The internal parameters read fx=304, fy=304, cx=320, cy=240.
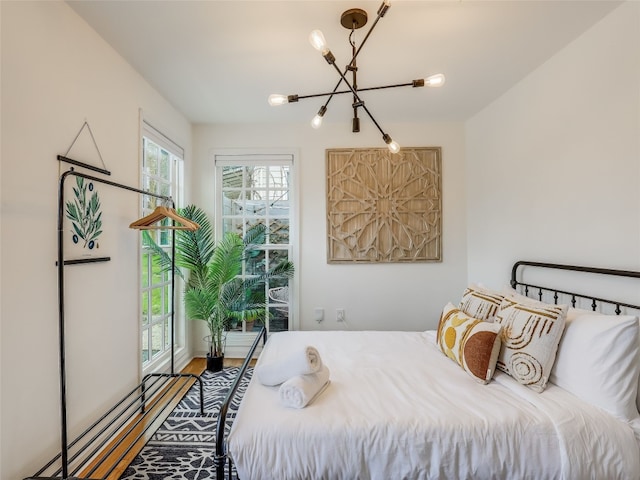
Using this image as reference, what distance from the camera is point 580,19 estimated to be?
5.83 feet

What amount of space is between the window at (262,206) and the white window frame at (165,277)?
1.43ft

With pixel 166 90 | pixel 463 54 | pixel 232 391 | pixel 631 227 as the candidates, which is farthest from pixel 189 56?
pixel 631 227

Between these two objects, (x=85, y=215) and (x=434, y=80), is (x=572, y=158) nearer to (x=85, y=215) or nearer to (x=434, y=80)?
(x=434, y=80)

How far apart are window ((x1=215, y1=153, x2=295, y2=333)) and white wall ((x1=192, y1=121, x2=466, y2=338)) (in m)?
0.16

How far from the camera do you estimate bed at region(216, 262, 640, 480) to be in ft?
3.97

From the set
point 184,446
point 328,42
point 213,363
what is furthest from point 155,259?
point 328,42

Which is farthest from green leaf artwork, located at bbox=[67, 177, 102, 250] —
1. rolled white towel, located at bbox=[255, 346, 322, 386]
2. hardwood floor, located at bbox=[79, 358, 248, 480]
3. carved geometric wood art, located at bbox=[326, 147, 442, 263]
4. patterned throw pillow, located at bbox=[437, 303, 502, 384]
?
patterned throw pillow, located at bbox=[437, 303, 502, 384]

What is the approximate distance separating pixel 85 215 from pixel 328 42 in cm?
182

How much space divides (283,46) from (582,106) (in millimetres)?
1951

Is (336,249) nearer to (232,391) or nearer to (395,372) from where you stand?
(395,372)

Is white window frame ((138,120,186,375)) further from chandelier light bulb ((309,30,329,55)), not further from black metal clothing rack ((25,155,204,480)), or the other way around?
chandelier light bulb ((309,30,329,55))

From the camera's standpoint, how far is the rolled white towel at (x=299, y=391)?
4.44 ft

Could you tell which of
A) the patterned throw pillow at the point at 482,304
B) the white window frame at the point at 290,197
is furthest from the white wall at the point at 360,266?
the patterned throw pillow at the point at 482,304

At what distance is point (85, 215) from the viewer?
176 centimetres
